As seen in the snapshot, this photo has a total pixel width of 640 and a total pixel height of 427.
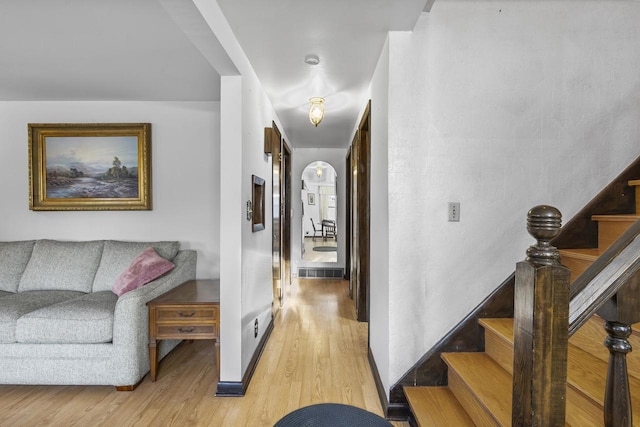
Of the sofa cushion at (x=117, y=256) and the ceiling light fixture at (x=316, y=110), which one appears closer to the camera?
the sofa cushion at (x=117, y=256)

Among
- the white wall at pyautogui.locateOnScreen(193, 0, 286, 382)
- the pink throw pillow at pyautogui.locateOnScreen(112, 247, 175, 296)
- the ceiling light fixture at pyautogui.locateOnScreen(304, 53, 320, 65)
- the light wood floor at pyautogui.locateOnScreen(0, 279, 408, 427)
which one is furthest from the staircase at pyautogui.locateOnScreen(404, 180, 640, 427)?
the pink throw pillow at pyautogui.locateOnScreen(112, 247, 175, 296)

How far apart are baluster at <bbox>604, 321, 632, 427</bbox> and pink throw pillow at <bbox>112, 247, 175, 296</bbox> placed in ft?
9.42

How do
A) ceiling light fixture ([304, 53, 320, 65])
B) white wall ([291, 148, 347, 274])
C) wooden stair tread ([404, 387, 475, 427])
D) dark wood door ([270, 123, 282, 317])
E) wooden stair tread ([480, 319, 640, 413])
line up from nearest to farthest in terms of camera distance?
wooden stair tread ([480, 319, 640, 413]), wooden stair tread ([404, 387, 475, 427]), ceiling light fixture ([304, 53, 320, 65]), dark wood door ([270, 123, 282, 317]), white wall ([291, 148, 347, 274])

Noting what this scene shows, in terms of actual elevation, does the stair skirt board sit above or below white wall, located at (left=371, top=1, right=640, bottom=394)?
below

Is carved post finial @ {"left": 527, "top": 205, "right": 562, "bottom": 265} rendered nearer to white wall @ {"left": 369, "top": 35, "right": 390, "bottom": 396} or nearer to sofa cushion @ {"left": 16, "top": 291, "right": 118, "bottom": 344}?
white wall @ {"left": 369, "top": 35, "right": 390, "bottom": 396}

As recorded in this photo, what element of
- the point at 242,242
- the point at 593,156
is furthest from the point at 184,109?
the point at 593,156

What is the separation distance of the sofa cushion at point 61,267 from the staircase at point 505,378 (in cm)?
283

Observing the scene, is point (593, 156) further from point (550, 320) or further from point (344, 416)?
point (344, 416)

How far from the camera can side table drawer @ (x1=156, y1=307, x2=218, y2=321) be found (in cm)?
245

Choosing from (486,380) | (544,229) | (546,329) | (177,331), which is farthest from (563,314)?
(177,331)

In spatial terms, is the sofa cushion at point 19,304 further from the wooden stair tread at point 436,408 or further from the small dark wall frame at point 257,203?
the wooden stair tread at point 436,408

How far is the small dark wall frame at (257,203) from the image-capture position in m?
2.75

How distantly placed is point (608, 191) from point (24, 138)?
491 cm

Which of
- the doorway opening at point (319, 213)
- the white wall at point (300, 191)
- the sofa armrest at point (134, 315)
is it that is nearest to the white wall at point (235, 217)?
the sofa armrest at point (134, 315)
